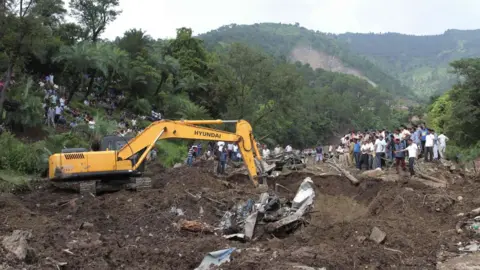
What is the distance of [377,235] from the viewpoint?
10.7 meters

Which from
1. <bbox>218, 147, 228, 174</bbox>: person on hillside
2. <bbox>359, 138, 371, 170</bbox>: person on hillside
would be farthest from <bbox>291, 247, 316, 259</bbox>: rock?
<bbox>218, 147, 228, 174</bbox>: person on hillside

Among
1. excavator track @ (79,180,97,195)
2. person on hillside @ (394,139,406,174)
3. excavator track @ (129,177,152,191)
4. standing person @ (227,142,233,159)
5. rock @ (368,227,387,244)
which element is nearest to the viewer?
rock @ (368,227,387,244)

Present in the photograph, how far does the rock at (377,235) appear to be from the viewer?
34.5 feet

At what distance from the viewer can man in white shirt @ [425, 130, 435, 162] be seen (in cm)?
1900

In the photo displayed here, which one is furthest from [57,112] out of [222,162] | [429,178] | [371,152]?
[429,178]

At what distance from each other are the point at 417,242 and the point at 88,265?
6.26 m

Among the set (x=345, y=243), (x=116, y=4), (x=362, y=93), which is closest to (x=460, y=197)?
(x=345, y=243)

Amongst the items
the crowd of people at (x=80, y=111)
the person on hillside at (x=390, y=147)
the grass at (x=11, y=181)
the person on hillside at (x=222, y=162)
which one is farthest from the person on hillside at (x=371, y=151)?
the crowd of people at (x=80, y=111)

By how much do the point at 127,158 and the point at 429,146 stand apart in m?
10.7

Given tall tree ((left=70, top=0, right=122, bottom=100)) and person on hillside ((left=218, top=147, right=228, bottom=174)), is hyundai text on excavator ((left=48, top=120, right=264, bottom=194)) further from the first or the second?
tall tree ((left=70, top=0, right=122, bottom=100))

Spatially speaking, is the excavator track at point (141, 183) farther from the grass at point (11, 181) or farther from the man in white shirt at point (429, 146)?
the man in white shirt at point (429, 146)

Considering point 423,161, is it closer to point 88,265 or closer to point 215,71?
point 88,265

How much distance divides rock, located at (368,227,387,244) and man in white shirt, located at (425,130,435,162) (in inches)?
362

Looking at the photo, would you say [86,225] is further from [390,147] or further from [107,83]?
[107,83]
